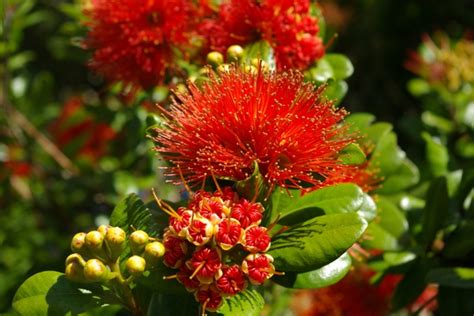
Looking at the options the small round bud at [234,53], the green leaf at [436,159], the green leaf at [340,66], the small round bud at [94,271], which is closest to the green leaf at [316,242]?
the small round bud at [94,271]

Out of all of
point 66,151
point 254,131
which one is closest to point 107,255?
point 254,131

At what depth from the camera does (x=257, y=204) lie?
1.33 meters

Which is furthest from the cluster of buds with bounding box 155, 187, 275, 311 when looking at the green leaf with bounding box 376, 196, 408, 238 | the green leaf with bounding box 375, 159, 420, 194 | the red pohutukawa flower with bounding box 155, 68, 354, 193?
the green leaf with bounding box 375, 159, 420, 194

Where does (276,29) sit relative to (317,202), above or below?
above

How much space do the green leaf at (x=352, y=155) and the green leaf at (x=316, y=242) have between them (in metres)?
0.16

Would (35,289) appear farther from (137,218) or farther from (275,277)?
(275,277)

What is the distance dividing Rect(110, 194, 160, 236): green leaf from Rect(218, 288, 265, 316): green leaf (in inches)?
9.1

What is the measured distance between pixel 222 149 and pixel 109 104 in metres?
1.98

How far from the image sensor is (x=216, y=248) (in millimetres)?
1265

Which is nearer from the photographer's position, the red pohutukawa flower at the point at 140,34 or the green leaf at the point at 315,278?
the green leaf at the point at 315,278

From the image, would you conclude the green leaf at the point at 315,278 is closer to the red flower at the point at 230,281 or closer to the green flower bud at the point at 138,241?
the red flower at the point at 230,281

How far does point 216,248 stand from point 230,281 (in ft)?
0.24

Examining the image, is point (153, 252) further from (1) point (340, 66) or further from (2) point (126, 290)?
(1) point (340, 66)

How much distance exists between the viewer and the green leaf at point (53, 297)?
133 centimetres
